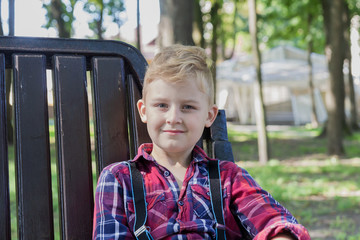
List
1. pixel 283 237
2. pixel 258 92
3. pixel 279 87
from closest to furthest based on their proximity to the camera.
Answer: pixel 283 237 → pixel 258 92 → pixel 279 87

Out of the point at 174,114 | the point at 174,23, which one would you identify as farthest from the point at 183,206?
the point at 174,23

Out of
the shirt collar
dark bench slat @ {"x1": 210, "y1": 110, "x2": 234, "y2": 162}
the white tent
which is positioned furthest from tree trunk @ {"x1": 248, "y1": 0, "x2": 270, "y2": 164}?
the white tent

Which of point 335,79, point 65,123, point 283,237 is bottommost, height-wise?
point 283,237

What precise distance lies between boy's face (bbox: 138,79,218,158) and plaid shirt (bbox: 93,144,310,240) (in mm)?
117

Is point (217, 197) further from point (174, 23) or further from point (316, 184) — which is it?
point (316, 184)

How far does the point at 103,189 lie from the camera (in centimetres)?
186

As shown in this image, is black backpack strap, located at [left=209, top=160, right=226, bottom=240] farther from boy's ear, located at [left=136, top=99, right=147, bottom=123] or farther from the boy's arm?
boy's ear, located at [left=136, top=99, right=147, bottom=123]

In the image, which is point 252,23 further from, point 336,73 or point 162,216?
point 162,216

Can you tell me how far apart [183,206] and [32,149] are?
0.63m

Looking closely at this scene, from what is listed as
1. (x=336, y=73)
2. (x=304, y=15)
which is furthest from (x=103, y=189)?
(x=304, y=15)

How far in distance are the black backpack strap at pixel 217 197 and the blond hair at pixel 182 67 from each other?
293 millimetres

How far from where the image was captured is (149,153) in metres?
2.09

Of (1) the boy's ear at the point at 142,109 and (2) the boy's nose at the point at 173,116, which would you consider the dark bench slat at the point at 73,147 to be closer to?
(1) the boy's ear at the point at 142,109

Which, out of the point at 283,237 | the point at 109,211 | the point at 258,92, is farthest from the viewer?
the point at 258,92
